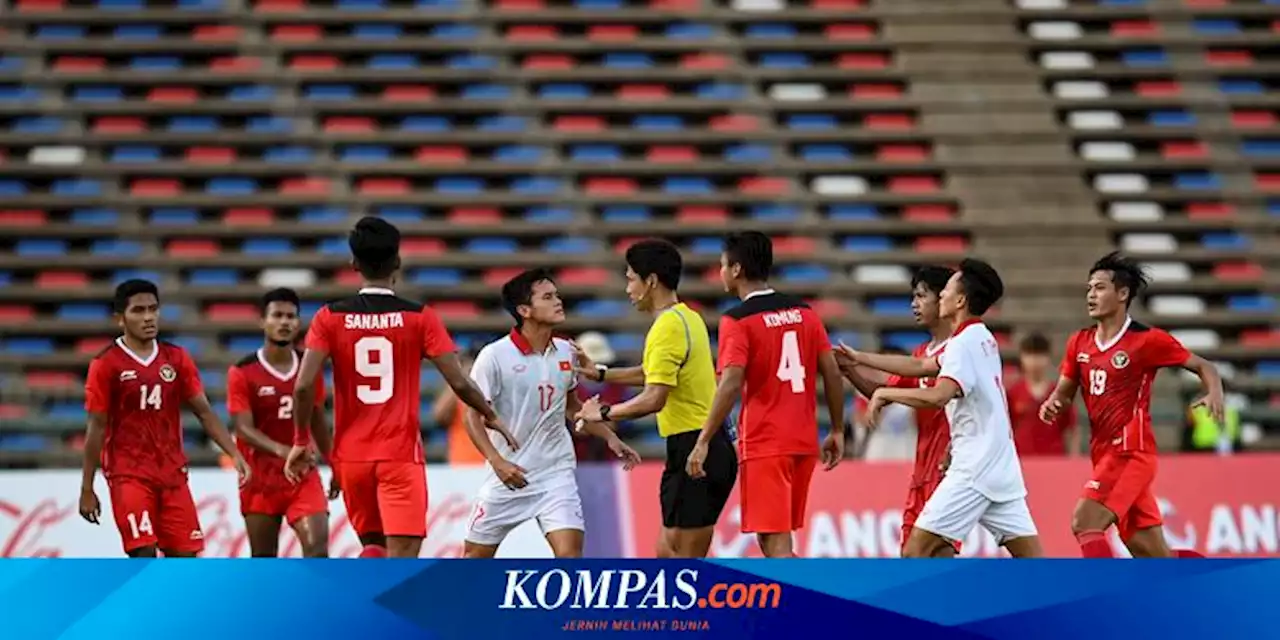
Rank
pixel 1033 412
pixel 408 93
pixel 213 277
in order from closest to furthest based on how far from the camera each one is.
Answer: pixel 1033 412, pixel 213 277, pixel 408 93

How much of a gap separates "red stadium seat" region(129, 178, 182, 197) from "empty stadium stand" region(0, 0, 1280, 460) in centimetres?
6

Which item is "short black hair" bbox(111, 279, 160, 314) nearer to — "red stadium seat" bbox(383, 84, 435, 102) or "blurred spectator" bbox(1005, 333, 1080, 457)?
"blurred spectator" bbox(1005, 333, 1080, 457)

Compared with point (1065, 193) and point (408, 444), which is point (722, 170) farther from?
point (408, 444)

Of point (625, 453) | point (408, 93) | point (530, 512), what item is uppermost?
point (408, 93)

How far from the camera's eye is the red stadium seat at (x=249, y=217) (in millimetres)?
20734

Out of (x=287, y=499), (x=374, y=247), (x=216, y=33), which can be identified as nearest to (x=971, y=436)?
(x=374, y=247)

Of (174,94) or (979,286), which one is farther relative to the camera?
(174,94)

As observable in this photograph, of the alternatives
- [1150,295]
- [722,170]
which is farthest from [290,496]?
[1150,295]

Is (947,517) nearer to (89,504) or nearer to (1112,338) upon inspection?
(1112,338)

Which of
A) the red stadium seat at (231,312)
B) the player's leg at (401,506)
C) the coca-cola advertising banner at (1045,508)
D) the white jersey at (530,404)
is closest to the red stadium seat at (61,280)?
the red stadium seat at (231,312)

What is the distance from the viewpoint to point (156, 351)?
9.44 m

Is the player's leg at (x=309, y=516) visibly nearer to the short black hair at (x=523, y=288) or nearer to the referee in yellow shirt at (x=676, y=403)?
the short black hair at (x=523, y=288)

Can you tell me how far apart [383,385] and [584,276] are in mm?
11549

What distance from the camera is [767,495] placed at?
8.67 meters
